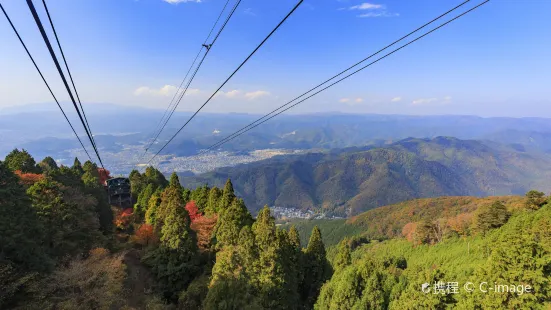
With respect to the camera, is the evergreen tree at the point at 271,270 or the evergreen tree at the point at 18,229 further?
the evergreen tree at the point at 271,270

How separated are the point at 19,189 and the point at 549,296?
1088 inches

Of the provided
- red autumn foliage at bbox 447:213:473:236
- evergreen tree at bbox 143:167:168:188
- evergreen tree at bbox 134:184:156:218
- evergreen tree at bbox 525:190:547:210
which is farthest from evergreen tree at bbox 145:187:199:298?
red autumn foliage at bbox 447:213:473:236

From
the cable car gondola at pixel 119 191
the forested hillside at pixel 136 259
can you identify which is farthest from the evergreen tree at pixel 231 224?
the cable car gondola at pixel 119 191

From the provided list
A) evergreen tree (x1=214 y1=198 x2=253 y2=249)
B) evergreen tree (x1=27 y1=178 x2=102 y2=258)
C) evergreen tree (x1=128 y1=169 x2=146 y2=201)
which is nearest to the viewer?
evergreen tree (x1=27 y1=178 x2=102 y2=258)

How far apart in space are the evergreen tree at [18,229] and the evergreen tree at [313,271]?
67.7ft

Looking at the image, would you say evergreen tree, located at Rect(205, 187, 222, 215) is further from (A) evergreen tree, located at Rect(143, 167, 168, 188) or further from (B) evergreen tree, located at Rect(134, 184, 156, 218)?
(A) evergreen tree, located at Rect(143, 167, 168, 188)

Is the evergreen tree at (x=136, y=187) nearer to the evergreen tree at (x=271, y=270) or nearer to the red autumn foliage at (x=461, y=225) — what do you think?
the evergreen tree at (x=271, y=270)

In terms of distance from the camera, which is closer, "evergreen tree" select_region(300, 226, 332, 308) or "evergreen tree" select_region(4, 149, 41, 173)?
"evergreen tree" select_region(4, 149, 41, 173)

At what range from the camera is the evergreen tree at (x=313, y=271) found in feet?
90.8

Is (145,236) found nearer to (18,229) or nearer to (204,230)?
(204,230)

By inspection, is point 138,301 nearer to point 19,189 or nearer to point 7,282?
point 7,282

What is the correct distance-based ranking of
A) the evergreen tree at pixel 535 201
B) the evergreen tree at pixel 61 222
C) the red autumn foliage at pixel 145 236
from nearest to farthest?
the evergreen tree at pixel 61 222, the red autumn foliage at pixel 145 236, the evergreen tree at pixel 535 201

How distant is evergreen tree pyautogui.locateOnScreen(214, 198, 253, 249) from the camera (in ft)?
69.6

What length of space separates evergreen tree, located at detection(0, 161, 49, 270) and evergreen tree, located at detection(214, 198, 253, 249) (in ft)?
34.3
